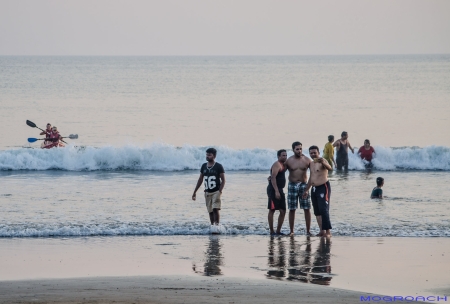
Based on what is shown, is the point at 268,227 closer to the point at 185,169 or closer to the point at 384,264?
the point at 384,264

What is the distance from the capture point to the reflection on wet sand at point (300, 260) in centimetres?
967

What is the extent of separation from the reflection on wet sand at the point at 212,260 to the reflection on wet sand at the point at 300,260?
0.79 metres

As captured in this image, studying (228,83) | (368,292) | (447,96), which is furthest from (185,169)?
(228,83)

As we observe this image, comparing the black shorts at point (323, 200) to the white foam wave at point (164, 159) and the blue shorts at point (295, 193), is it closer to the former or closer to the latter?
the blue shorts at point (295, 193)

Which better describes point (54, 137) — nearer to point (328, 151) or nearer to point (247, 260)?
point (328, 151)

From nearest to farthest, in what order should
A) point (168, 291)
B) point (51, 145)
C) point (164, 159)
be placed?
point (168, 291) → point (164, 159) → point (51, 145)

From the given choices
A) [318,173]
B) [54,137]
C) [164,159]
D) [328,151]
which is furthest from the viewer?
[54,137]

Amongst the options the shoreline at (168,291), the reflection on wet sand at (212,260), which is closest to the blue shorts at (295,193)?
the reflection on wet sand at (212,260)

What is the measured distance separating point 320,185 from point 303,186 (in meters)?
0.49

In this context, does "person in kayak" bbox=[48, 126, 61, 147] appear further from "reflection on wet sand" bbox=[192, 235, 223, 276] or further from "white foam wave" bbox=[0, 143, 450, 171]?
"reflection on wet sand" bbox=[192, 235, 223, 276]

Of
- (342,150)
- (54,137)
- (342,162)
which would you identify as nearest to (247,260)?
(342,150)

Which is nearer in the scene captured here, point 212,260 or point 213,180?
point 212,260

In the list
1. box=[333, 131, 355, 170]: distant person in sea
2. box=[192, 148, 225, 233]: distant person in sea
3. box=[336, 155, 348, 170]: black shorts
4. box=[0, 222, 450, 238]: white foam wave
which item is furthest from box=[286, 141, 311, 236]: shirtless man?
box=[336, 155, 348, 170]: black shorts

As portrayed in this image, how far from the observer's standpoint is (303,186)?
12945mm
